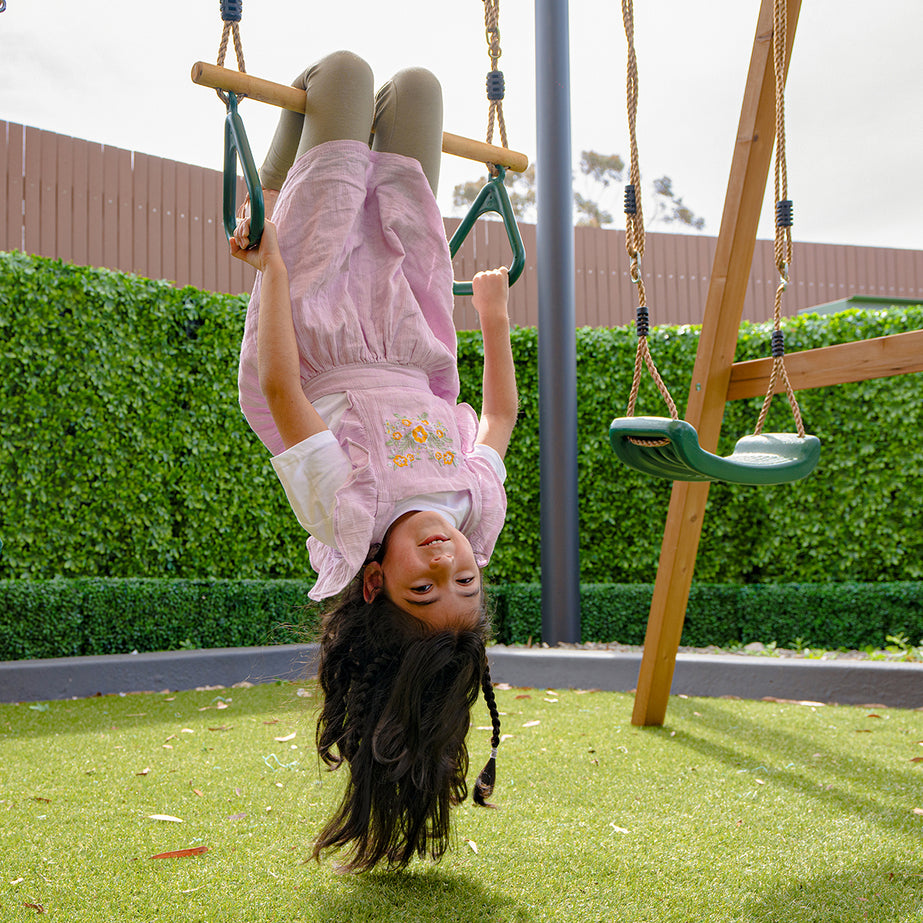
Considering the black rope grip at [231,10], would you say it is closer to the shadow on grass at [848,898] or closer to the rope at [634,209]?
the rope at [634,209]

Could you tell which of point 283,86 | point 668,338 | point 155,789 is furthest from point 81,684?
point 668,338

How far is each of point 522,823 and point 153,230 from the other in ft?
26.4

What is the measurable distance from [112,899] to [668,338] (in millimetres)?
5089

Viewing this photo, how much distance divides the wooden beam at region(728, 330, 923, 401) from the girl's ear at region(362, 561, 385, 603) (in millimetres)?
1571

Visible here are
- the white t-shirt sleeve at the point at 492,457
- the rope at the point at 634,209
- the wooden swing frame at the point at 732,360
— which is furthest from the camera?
the wooden swing frame at the point at 732,360

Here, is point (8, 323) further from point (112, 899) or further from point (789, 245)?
point (789, 245)

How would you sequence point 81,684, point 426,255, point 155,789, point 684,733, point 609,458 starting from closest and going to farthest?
point 426,255 < point 155,789 < point 684,733 < point 81,684 < point 609,458

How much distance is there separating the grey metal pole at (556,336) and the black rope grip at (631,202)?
2.70 meters

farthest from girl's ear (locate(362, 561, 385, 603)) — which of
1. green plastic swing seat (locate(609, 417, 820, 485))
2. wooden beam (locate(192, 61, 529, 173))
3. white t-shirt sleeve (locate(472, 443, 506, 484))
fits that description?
wooden beam (locate(192, 61, 529, 173))

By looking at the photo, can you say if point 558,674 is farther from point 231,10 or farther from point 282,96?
point 231,10

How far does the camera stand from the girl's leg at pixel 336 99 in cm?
216

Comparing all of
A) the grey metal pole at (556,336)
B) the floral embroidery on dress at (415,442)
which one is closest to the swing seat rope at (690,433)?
the floral embroidery on dress at (415,442)

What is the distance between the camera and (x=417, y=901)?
190 centimetres

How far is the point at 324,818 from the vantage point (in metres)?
2.44
